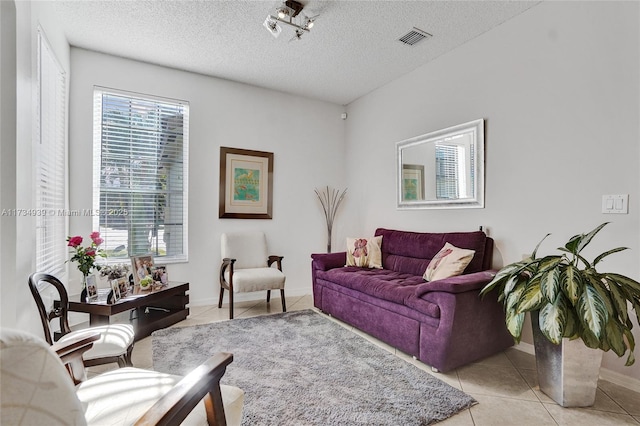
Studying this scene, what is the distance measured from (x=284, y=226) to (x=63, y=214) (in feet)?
A: 8.02

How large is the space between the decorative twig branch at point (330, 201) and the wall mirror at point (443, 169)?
46.5 inches

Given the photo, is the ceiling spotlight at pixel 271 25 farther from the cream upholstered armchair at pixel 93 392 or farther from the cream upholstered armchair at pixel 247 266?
the cream upholstered armchair at pixel 93 392

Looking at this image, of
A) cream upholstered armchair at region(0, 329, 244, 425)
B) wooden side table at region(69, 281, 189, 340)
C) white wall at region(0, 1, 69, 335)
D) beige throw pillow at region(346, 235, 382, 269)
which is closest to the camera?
cream upholstered armchair at region(0, 329, 244, 425)

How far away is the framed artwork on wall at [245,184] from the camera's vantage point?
13.6 ft

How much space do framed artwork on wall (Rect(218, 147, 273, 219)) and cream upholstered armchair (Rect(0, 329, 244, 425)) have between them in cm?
277

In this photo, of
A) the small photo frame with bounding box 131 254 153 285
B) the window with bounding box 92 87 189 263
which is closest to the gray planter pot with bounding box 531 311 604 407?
the small photo frame with bounding box 131 254 153 285

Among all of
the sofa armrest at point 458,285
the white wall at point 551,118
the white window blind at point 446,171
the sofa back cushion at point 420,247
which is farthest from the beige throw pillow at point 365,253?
the sofa armrest at point 458,285

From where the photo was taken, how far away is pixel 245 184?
4.27 metres

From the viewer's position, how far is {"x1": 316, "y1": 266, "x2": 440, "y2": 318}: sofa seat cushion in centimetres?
254

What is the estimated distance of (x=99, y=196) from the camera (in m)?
3.50

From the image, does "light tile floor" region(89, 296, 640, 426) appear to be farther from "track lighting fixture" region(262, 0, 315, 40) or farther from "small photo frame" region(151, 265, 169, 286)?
"track lighting fixture" region(262, 0, 315, 40)

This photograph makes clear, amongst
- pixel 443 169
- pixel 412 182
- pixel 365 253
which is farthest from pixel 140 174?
pixel 443 169

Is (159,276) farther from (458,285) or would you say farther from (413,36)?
(413,36)

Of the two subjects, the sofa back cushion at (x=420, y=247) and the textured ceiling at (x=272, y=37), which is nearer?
the textured ceiling at (x=272, y=37)
